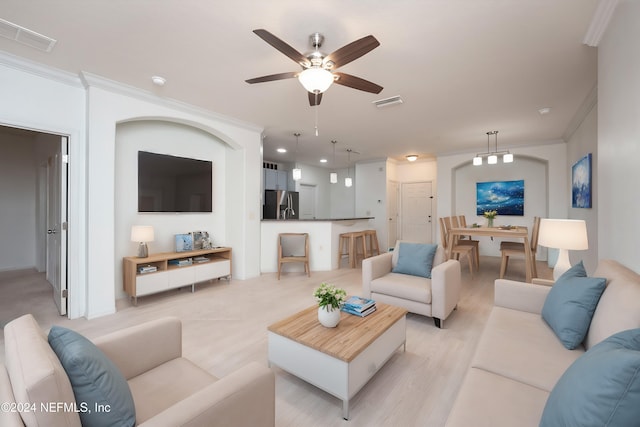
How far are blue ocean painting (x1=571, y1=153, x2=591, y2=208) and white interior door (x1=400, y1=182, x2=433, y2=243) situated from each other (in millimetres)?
3410

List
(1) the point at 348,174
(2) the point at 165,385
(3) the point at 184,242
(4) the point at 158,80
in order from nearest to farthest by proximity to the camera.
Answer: (2) the point at 165,385, (4) the point at 158,80, (3) the point at 184,242, (1) the point at 348,174

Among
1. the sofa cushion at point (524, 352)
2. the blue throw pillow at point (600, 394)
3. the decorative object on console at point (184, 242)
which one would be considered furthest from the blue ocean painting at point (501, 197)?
the blue throw pillow at point (600, 394)

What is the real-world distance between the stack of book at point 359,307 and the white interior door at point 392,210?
218 inches

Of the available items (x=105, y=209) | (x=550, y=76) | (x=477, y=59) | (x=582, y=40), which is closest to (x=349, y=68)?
(x=477, y=59)

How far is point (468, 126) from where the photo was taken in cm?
465

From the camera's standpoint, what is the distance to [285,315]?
307 centimetres

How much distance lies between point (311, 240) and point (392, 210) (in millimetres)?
3398

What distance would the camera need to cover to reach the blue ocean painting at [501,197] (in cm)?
629

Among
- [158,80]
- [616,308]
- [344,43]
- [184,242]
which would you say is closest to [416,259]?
[616,308]

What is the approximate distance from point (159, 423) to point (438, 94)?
381cm

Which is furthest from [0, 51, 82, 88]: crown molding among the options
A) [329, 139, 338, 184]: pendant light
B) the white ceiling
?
[329, 139, 338, 184]: pendant light

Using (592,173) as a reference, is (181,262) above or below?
below

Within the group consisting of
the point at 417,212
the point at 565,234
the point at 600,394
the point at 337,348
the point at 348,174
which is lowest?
the point at 337,348

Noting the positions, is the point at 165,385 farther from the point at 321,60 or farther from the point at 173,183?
the point at 173,183
